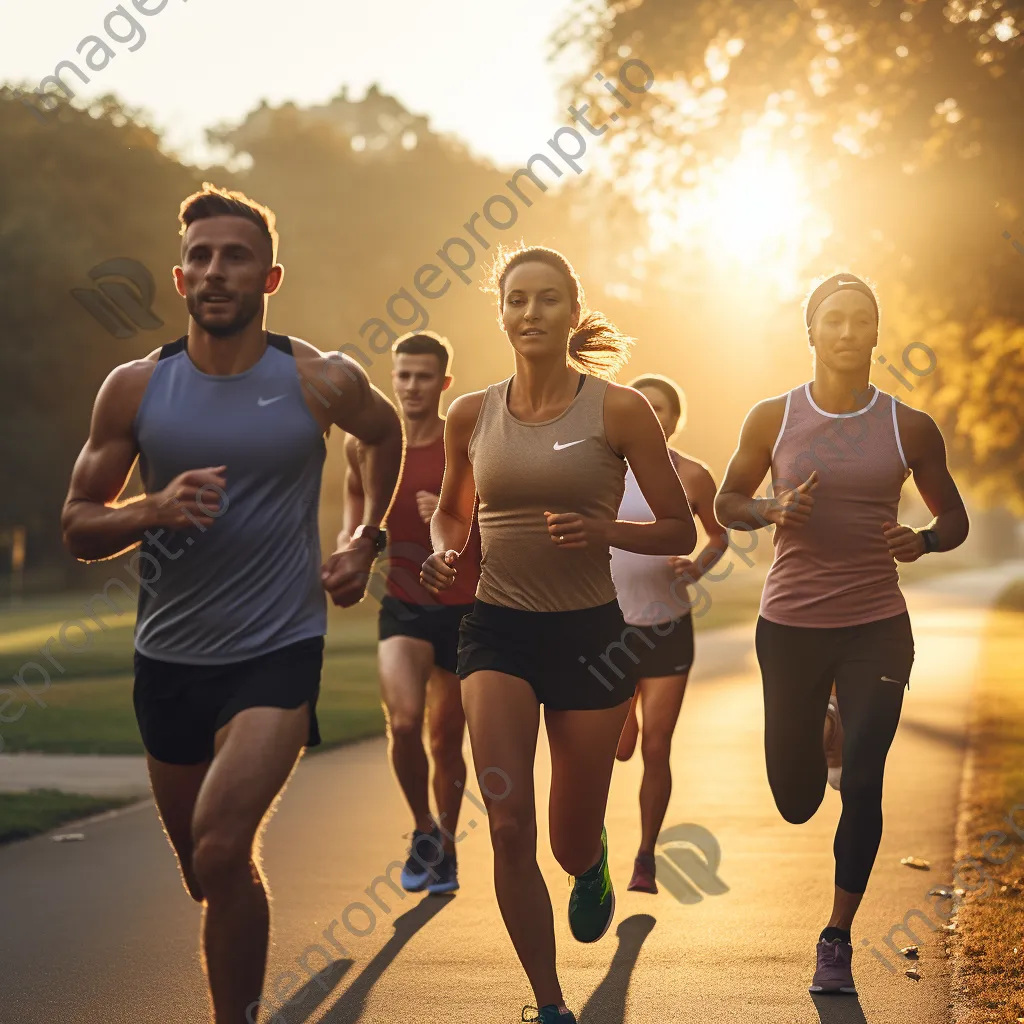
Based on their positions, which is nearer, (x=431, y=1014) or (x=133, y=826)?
(x=431, y=1014)

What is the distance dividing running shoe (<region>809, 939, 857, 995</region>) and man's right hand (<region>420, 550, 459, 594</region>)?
180 cm

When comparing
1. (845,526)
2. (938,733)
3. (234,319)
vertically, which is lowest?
(938,733)

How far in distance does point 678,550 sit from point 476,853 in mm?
3649

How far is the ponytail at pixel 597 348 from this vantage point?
6148 millimetres

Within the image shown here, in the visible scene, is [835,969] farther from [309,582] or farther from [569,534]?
[309,582]

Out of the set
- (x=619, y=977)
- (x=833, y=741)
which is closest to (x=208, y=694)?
(x=619, y=977)

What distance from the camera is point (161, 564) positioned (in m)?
4.86

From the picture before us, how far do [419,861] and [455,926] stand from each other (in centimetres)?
82

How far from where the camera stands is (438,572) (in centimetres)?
542

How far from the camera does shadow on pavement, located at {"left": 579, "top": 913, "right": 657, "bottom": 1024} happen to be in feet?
18.8

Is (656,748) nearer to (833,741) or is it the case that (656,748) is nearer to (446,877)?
(446,877)

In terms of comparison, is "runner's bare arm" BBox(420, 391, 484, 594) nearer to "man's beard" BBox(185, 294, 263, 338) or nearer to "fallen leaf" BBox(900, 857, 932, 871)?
"man's beard" BBox(185, 294, 263, 338)

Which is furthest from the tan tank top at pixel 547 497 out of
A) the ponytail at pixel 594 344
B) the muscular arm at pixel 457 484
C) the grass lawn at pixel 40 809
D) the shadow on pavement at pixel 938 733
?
the shadow on pavement at pixel 938 733

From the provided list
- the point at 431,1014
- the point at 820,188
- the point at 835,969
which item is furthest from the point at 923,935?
the point at 820,188
